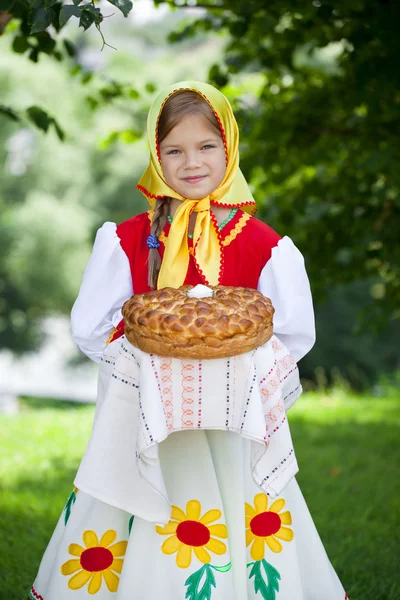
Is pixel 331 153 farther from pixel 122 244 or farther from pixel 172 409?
pixel 172 409

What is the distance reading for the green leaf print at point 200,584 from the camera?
222 centimetres

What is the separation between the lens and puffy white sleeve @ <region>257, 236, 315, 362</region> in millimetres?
2410

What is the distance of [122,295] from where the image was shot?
8.29ft

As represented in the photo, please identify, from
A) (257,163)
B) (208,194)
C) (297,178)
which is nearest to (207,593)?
(208,194)

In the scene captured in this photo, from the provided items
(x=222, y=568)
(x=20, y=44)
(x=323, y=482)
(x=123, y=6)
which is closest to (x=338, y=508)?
(x=323, y=482)

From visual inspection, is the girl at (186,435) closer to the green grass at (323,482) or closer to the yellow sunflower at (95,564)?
the yellow sunflower at (95,564)

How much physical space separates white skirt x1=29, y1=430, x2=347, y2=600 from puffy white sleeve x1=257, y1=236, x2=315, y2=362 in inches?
13.7

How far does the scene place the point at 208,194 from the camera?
8.23ft

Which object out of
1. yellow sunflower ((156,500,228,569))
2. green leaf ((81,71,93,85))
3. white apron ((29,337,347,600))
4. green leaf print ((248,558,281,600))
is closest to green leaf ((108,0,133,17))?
white apron ((29,337,347,600))

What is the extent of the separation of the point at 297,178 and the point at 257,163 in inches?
41.3

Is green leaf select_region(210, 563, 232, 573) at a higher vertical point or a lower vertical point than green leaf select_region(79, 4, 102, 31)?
lower

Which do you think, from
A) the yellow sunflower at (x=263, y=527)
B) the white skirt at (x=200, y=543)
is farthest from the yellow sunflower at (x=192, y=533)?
the yellow sunflower at (x=263, y=527)

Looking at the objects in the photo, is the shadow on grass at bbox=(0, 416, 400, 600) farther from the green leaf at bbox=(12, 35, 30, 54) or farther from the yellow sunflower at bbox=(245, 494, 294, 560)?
the green leaf at bbox=(12, 35, 30, 54)

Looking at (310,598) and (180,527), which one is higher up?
(180,527)
